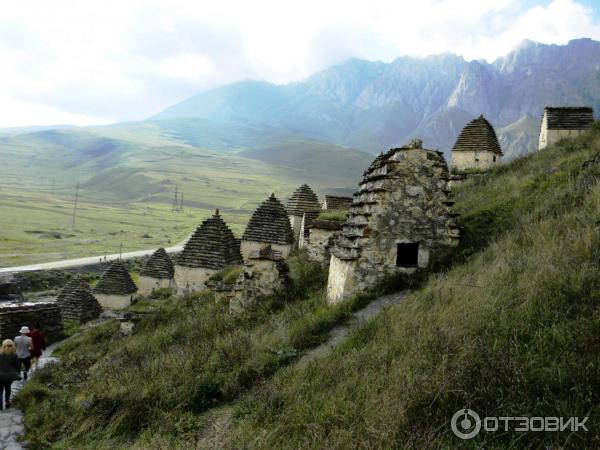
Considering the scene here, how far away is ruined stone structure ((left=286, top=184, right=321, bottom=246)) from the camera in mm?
25688

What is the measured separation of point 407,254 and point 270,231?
14.1 metres

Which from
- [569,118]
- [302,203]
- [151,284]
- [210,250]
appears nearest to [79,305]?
[151,284]

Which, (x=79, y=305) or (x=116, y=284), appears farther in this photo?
(x=116, y=284)

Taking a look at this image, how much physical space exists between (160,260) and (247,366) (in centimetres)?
2500

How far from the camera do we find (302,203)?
2642 cm

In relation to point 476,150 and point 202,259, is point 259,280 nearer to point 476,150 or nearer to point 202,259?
point 202,259

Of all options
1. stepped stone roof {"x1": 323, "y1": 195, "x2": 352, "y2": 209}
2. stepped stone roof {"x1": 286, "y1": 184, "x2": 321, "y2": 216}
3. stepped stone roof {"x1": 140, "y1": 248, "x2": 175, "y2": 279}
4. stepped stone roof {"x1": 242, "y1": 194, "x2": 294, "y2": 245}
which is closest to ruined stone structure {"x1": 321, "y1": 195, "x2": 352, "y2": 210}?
stepped stone roof {"x1": 323, "y1": 195, "x2": 352, "y2": 209}

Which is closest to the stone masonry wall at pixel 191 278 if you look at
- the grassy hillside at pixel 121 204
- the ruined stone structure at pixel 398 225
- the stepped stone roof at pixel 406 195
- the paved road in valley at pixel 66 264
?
the ruined stone structure at pixel 398 225

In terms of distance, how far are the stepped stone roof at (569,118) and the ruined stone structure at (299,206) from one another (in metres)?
15.6

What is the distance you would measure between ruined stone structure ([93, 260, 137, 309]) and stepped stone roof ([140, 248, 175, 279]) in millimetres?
1579

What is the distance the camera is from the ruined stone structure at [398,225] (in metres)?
8.69

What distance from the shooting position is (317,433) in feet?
13.6

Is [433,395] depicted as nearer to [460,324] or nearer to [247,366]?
[460,324]

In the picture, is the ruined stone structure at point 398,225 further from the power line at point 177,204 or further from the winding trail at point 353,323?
the power line at point 177,204
